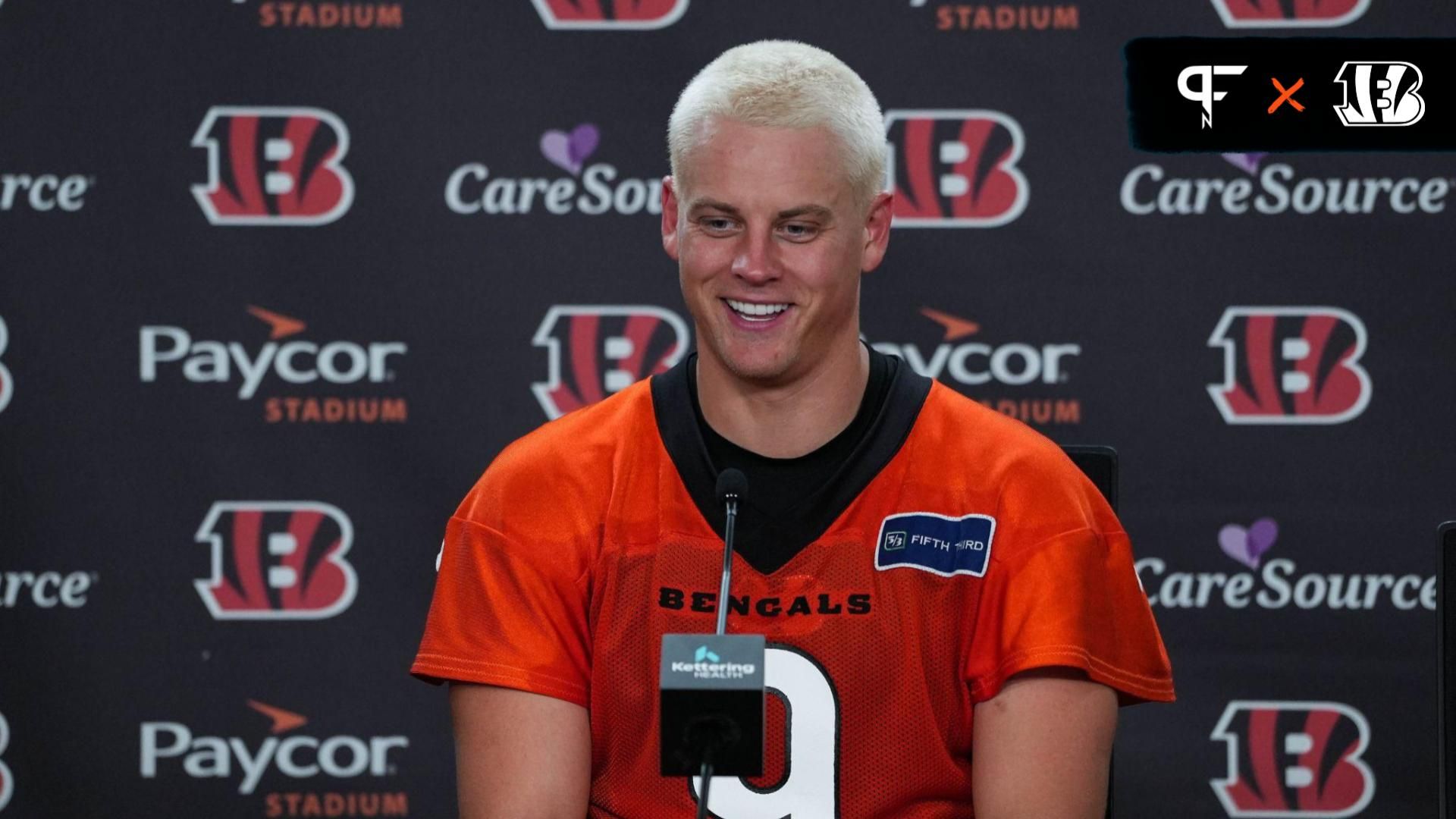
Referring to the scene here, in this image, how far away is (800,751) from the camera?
5.81ft

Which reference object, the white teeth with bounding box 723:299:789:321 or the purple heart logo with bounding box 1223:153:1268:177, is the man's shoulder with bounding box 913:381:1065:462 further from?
the purple heart logo with bounding box 1223:153:1268:177

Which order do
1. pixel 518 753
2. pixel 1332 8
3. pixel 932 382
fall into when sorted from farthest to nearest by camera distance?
1. pixel 1332 8
2. pixel 932 382
3. pixel 518 753

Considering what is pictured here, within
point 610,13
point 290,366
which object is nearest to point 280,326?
point 290,366

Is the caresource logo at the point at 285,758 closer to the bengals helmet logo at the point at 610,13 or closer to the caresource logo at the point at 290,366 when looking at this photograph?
the caresource logo at the point at 290,366

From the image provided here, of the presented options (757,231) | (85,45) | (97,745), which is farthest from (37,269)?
(757,231)

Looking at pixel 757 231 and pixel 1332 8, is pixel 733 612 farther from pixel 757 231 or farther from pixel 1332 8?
pixel 1332 8

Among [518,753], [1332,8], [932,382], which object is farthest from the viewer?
[1332,8]

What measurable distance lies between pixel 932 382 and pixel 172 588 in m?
1.74

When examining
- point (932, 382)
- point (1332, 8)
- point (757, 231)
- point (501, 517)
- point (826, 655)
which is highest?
point (1332, 8)

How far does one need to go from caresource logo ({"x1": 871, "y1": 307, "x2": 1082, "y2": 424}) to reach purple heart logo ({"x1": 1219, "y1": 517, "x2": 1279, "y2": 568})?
35 cm

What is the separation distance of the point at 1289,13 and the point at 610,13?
122 centimetres

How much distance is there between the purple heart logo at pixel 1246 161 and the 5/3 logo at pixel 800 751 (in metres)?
1.72

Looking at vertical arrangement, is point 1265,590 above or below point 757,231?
below

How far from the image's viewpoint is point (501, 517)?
1843mm
